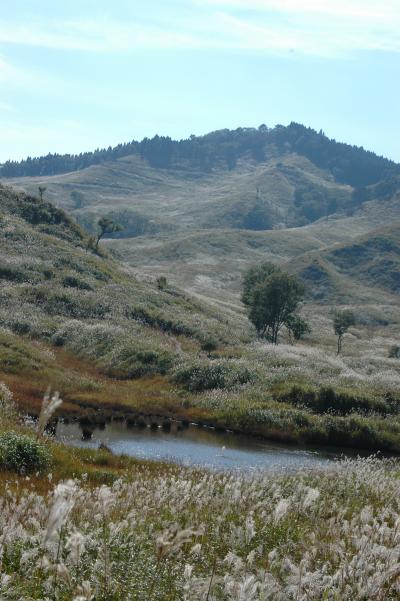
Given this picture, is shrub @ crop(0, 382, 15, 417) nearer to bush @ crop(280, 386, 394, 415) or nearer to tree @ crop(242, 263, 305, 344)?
bush @ crop(280, 386, 394, 415)

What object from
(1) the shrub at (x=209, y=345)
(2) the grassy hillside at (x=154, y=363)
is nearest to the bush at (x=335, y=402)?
(2) the grassy hillside at (x=154, y=363)

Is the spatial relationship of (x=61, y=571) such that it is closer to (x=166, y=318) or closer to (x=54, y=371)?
(x=54, y=371)

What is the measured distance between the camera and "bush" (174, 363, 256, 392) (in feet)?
151

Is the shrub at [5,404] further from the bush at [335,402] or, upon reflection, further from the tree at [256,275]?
the tree at [256,275]

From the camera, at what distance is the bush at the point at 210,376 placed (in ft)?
151

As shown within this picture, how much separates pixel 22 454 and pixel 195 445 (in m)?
18.1

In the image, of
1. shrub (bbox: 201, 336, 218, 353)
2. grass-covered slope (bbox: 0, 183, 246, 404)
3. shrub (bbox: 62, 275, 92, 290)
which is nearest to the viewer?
grass-covered slope (bbox: 0, 183, 246, 404)

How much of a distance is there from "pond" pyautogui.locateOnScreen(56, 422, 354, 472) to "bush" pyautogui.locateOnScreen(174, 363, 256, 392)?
8246 millimetres

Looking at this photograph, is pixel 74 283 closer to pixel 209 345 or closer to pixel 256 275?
pixel 209 345

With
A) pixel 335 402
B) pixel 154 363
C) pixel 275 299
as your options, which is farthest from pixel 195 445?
→ pixel 275 299

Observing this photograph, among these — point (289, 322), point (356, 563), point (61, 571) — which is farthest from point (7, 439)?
point (289, 322)

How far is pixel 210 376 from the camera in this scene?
47.3 metres

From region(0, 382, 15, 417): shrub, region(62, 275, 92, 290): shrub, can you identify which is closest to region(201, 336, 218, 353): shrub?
region(62, 275, 92, 290): shrub

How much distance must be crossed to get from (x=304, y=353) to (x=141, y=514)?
55027mm
